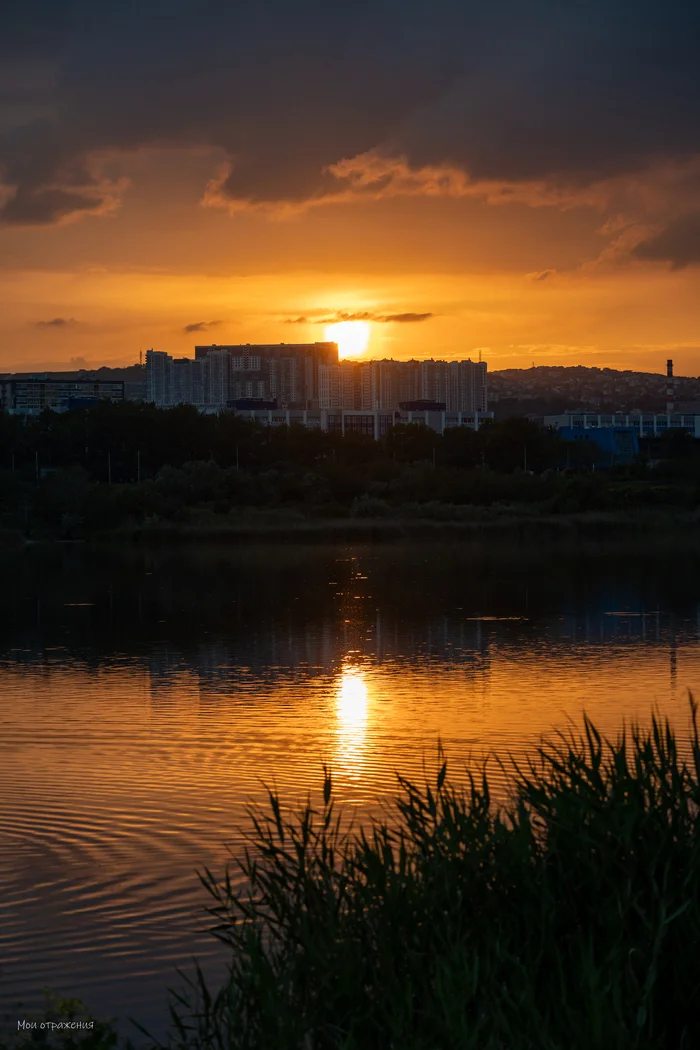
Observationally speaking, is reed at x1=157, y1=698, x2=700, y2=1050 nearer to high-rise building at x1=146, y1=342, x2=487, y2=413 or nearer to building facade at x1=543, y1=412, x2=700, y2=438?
building facade at x1=543, y1=412, x2=700, y2=438

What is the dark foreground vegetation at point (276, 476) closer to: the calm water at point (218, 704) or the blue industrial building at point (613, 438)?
the blue industrial building at point (613, 438)

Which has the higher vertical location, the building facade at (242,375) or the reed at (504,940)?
the building facade at (242,375)

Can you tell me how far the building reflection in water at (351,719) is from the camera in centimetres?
1418

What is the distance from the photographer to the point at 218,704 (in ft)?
59.7

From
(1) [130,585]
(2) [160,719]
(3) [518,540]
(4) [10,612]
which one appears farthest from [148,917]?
(3) [518,540]

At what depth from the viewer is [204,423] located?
283ft

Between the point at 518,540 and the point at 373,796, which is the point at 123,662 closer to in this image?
the point at 373,796

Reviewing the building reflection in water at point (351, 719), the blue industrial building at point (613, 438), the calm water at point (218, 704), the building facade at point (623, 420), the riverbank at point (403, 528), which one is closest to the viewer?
the calm water at point (218, 704)

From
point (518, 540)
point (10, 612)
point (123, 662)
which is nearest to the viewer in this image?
point (123, 662)

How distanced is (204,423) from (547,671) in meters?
67.1

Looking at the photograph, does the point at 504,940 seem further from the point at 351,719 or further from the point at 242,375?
the point at 242,375

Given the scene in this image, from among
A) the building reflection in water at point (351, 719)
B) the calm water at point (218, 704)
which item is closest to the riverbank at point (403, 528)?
the calm water at point (218, 704)

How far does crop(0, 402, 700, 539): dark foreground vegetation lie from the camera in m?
66.9

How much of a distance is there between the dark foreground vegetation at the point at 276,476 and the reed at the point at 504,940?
5739cm
